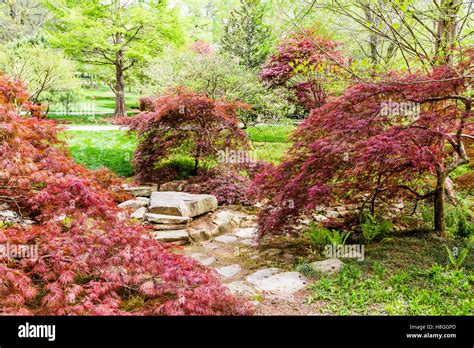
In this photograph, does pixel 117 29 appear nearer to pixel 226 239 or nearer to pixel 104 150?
pixel 104 150

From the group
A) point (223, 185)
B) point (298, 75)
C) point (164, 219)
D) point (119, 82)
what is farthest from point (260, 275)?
point (119, 82)

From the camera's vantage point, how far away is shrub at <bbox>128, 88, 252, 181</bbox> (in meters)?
7.11

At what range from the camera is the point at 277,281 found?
363cm

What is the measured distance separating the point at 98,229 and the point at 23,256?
55 cm

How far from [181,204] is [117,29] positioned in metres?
10.1

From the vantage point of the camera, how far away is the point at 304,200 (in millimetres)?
4105

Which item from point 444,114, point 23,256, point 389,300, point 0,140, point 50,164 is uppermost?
point 444,114

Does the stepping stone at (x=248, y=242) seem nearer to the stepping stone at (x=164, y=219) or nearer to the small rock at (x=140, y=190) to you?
the stepping stone at (x=164, y=219)

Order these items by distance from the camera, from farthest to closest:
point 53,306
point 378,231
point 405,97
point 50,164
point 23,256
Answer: point 378,231
point 405,97
point 50,164
point 23,256
point 53,306

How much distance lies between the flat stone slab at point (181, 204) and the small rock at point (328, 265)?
252 cm

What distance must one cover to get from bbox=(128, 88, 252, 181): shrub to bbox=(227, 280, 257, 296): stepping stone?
4007mm

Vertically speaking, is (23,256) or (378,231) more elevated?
(23,256)
